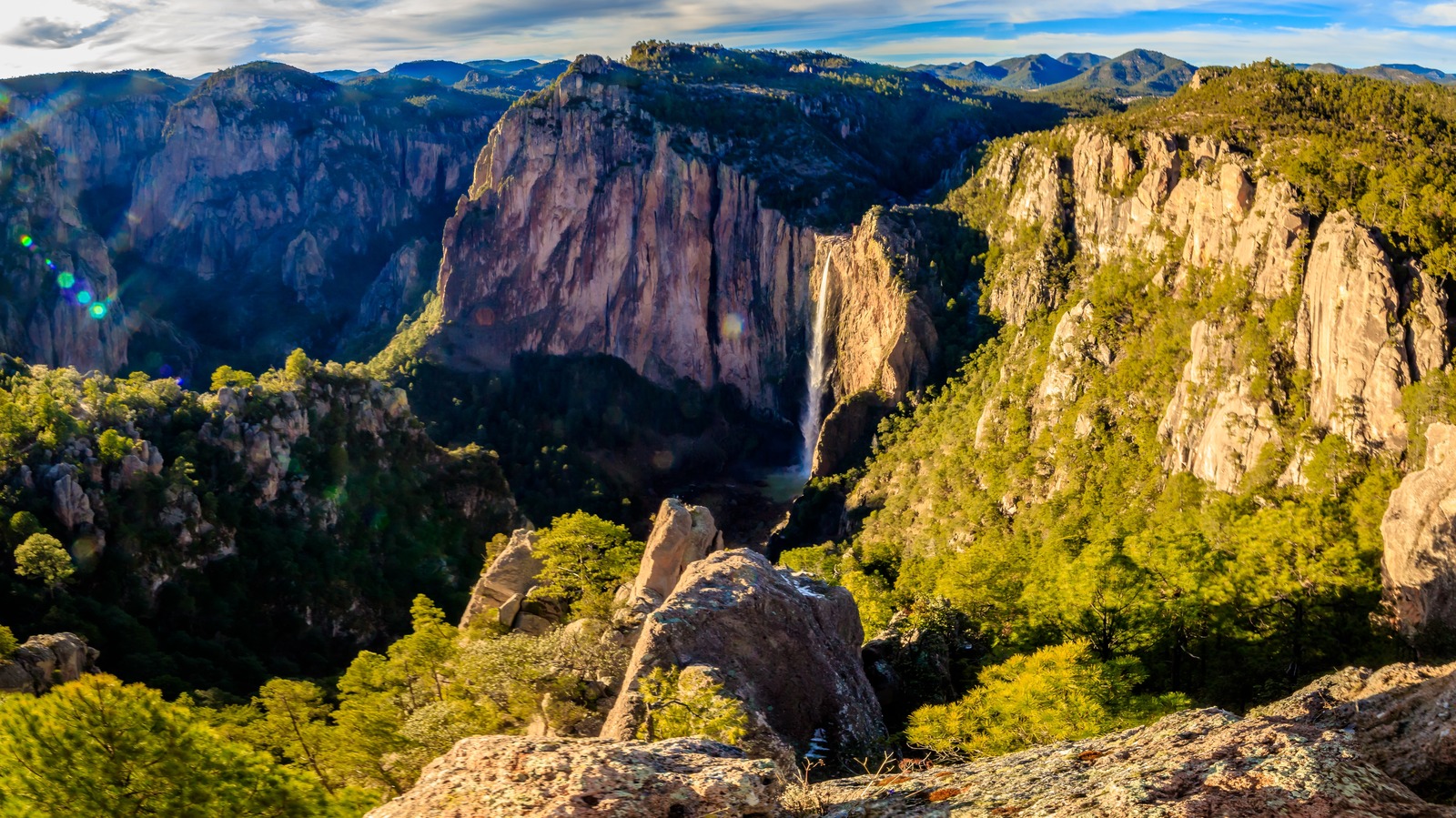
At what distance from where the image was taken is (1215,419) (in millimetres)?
62812

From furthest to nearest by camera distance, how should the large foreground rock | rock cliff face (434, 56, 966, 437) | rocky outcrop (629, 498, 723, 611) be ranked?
rock cliff face (434, 56, 966, 437) → rocky outcrop (629, 498, 723, 611) → the large foreground rock

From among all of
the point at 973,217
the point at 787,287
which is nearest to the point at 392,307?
the point at 787,287

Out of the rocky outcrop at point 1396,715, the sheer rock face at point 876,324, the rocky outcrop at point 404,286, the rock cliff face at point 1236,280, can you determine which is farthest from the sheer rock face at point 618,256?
→ the rocky outcrop at point 1396,715

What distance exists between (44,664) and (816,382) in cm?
10629

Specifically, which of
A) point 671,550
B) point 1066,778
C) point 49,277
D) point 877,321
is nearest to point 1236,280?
point 671,550

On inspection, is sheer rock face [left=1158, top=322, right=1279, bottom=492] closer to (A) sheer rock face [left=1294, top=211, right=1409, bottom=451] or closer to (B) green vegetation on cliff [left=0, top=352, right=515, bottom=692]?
(A) sheer rock face [left=1294, top=211, right=1409, bottom=451]

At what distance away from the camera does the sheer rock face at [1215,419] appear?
5969 cm

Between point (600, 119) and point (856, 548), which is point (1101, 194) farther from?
point (600, 119)

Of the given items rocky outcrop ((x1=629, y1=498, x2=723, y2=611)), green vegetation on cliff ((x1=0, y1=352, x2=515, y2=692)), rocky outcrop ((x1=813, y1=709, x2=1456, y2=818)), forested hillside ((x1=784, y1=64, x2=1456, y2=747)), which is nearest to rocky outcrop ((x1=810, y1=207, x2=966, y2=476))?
forested hillside ((x1=784, y1=64, x2=1456, y2=747))

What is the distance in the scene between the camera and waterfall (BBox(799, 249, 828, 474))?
438 feet

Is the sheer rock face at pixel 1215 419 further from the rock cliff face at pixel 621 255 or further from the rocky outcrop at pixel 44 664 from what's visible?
the rock cliff face at pixel 621 255

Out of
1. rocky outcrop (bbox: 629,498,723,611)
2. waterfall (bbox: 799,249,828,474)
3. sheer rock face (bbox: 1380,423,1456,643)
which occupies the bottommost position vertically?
waterfall (bbox: 799,249,828,474)

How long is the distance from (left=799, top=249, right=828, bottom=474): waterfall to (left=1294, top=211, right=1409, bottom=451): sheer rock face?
78.1 m

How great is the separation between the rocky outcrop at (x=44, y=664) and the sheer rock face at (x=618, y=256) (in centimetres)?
10549
